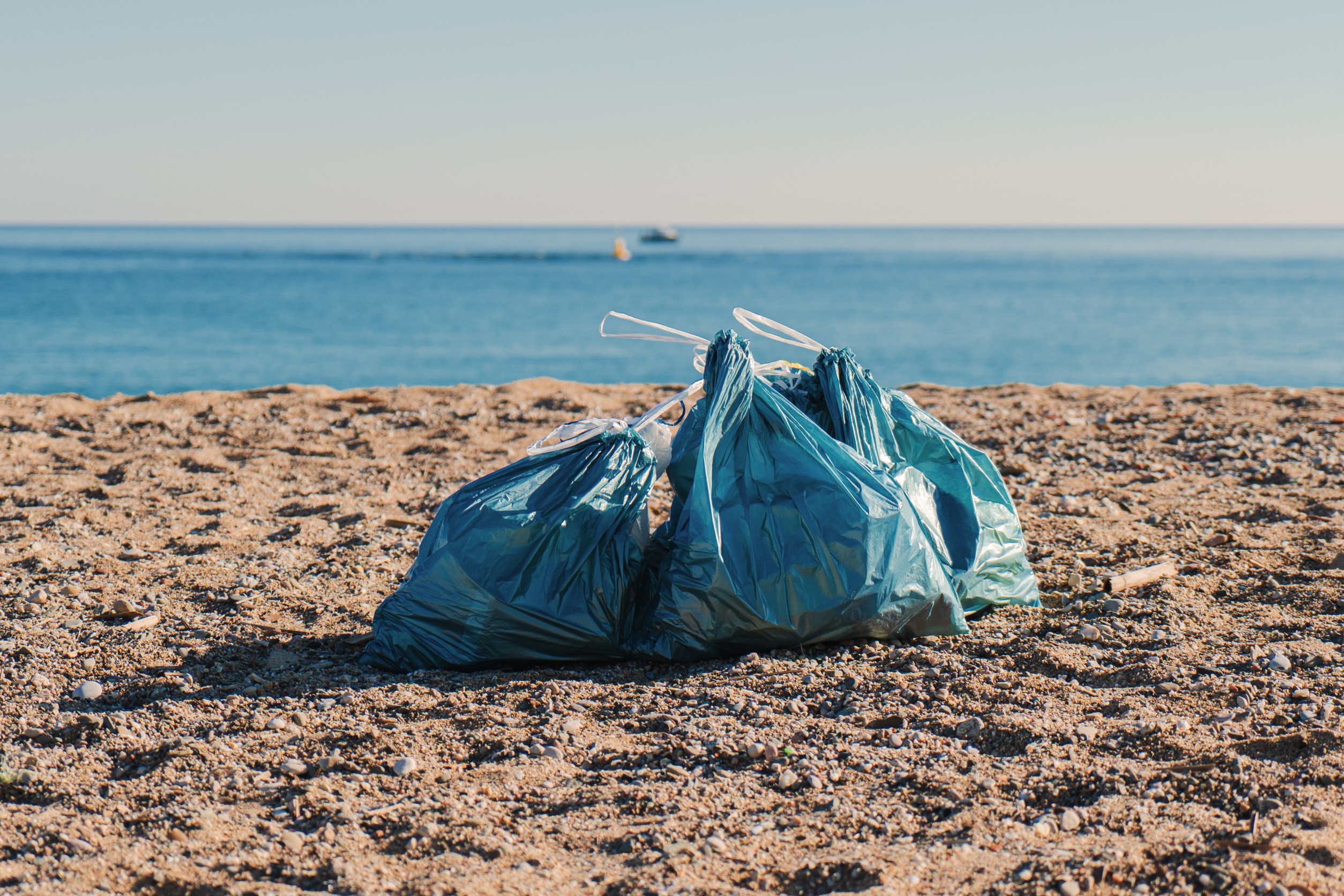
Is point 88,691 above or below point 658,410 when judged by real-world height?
below

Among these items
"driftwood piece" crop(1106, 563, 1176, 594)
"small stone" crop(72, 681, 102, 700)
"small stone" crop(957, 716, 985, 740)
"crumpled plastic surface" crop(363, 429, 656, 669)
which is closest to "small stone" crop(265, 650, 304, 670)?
"crumpled plastic surface" crop(363, 429, 656, 669)

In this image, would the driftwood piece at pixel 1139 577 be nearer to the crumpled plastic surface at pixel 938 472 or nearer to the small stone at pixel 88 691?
the crumpled plastic surface at pixel 938 472

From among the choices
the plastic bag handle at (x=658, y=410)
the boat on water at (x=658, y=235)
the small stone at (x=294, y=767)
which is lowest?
the small stone at (x=294, y=767)

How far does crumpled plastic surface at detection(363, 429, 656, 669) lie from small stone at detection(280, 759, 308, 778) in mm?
631

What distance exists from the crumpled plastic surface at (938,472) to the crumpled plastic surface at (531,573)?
643 millimetres

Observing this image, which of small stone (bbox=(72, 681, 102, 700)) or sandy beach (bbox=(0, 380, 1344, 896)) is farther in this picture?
small stone (bbox=(72, 681, 102, 700))

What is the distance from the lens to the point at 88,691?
108 inches

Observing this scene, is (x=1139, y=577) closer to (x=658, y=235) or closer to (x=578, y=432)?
(x=578, y=432)

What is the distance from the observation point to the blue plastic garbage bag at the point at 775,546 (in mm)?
2840

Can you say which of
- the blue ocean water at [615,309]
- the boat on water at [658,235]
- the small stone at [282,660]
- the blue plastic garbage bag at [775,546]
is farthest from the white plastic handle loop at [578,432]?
the boat on water at [658,235]

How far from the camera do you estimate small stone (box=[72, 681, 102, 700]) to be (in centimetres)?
275

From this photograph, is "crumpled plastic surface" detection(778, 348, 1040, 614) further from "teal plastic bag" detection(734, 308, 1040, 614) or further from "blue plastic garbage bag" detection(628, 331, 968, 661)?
"blue plastic garbage bag" detection(628, 331, 968, 661)

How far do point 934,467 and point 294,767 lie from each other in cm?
208

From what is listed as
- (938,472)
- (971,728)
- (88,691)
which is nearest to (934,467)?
(938,472)
